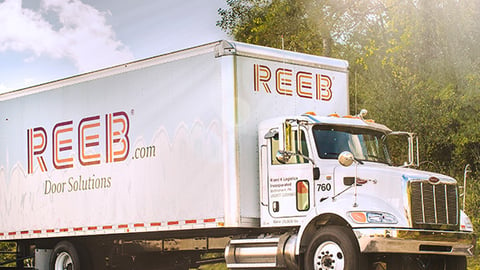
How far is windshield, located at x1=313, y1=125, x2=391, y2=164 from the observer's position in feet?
48.5

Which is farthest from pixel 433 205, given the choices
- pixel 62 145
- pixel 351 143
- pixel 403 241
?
pixel 62 145

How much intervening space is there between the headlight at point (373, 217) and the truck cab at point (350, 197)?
0.05ft

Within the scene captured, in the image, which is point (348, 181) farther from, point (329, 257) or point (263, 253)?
point (263, 253)

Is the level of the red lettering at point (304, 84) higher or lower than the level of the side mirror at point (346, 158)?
higher

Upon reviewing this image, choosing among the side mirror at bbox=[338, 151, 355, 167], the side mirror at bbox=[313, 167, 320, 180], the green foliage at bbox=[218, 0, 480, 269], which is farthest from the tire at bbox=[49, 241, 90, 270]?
the green foliage at bbox=[218, 0, 480, 269]

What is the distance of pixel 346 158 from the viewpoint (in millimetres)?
13883

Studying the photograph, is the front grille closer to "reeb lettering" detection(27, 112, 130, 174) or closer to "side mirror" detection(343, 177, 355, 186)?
"side mirror" detection(343, 177, 355, 186)

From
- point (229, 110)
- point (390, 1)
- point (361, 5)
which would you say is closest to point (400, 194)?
point (229, 110)

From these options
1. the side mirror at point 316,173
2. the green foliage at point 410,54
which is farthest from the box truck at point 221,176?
the green foliage at point 410,54

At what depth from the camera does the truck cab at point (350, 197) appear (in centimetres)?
1354

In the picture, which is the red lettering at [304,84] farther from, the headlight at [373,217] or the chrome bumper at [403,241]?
the chrome bumper at [403,241]

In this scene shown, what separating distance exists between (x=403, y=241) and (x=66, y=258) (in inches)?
305

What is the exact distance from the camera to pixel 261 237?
602 inches

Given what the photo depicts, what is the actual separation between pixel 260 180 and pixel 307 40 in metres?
19.9
